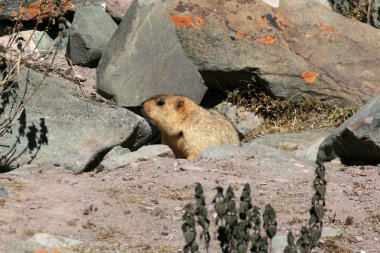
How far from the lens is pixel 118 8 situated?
13.1 meters

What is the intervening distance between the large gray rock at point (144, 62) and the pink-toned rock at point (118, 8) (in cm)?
97

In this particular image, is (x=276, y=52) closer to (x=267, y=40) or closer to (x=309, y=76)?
(x=267, y=40)

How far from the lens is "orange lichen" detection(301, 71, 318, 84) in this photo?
12.6 metres

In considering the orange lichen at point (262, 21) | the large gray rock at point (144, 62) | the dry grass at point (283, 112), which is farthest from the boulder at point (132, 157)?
the orange lichen at point (262, 21)

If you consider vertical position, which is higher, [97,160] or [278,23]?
[278,23]

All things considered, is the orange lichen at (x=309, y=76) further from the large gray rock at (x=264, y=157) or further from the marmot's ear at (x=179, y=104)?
the large gray rock at (x=264, y=157)

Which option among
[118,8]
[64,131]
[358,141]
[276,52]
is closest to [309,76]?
[276,52]

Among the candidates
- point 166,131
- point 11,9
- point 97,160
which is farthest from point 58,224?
point 11,9

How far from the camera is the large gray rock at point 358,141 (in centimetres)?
973

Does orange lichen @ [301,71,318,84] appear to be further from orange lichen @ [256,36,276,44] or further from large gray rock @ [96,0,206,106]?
large gray rock @ [96,0,206,106]

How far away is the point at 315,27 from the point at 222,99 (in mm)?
1788

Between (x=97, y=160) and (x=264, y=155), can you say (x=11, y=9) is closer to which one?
(x=97, y=160)

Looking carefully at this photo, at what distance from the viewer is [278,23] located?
1300 cm

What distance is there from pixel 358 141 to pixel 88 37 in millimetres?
4507
